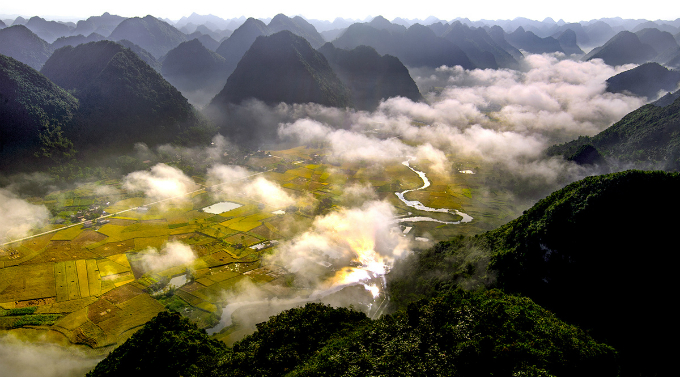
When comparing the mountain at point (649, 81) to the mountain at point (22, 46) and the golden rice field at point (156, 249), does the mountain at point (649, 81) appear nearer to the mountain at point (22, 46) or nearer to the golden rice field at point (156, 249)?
the golden rice field at point (156, 249)

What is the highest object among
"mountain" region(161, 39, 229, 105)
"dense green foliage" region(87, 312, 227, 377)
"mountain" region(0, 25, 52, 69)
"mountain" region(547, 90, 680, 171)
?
"mountain" region(0, 25, 52, 69)

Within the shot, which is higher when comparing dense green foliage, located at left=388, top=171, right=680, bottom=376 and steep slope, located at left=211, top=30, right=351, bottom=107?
steep slope, located at left=211, top=30, right=351, bottom=107

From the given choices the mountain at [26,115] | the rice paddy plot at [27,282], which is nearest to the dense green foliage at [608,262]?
the rice paddy plot at [27,282]

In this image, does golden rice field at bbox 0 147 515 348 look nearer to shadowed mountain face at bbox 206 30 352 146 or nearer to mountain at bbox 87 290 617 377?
mountain at bbox 87 290 617 377

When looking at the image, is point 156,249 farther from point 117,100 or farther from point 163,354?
point 117,100

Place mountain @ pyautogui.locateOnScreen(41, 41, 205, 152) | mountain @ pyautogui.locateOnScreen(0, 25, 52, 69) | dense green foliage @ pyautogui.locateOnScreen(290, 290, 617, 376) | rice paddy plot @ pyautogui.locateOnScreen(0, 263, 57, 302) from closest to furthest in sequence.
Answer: dense green foliage @ pyautogui.locateOnScreen(290, 290, 617, 376), rice paddy plot @ pyautogui.locateOnScreen(0, 263, 57, 302), mountain @ pyautogui.locateOnScreen(41, 41, 205, 152), mountain @ pyautogui.locateOnScreen(0, 25, 52, 69)

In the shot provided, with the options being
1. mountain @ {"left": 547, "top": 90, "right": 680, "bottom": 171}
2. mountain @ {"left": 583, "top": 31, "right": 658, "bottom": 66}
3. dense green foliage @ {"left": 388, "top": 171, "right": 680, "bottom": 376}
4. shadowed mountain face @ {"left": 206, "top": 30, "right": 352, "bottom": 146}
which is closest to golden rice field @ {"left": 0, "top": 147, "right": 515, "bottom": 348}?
mountain @ {"left": 547, "top": 90, "right": 680, "bottom": 171}
